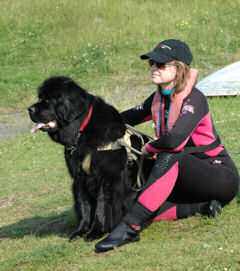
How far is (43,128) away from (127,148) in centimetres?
72

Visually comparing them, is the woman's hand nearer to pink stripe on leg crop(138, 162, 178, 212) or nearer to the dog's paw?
Result: pink stripe on leg crop(138, 162, 178, 212)

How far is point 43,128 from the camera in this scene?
155 inches

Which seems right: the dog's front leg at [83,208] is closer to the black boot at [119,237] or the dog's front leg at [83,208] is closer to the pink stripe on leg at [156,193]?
the black boot at [119,237]

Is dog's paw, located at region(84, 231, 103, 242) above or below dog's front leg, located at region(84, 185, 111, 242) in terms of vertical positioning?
below

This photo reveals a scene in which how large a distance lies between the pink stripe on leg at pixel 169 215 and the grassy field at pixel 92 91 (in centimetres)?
9

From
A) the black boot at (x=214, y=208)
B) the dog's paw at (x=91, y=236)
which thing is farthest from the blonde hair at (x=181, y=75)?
the dog's paw at (x=91, y=236)

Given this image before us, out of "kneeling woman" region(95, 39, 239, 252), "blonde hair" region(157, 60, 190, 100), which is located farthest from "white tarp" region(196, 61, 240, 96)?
"blonde hair" region(157, 60, 190, 100)

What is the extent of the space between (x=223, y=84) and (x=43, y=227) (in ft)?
17.1

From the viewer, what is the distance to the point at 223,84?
8789 millimetres

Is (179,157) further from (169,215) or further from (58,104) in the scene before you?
(58,104)

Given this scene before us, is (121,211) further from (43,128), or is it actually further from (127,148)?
(43,128)

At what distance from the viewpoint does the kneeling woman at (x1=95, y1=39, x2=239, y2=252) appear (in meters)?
3.46

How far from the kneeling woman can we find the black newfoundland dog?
1.16 ft

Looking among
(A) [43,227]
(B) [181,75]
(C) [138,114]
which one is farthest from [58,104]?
(A) [43,227]
